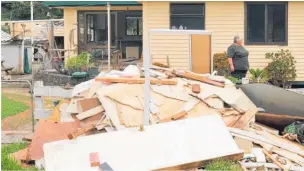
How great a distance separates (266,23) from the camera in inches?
645

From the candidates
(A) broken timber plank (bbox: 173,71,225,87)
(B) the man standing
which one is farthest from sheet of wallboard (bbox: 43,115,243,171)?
(B) the man standing

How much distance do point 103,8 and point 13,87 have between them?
4.42m

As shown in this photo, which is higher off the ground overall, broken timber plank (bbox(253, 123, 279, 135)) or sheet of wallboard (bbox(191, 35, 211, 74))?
sheet of wallboard (bbox(191, 35, 211, 74))

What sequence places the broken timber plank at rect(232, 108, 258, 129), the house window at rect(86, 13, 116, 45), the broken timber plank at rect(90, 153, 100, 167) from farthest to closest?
the house window at rect(86, 13, 116, 45)
the broken timber plank at rect(232, 108, 258, 129)
the broken timber plank at rect(90, 153, 100, 167)

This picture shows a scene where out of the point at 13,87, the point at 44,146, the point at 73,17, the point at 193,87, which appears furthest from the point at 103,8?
the point at 44,146

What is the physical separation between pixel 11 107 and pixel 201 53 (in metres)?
5.36

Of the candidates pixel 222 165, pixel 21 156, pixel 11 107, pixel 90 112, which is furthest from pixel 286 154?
pixel 11 107

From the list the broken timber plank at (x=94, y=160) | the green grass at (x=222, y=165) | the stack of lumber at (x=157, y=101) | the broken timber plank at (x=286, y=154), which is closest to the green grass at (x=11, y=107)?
the stack of lumber at (x=157, y=101)

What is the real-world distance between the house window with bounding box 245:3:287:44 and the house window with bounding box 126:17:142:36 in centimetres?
583

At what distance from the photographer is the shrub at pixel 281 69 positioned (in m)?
15.9

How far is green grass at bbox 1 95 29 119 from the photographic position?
12.2 m

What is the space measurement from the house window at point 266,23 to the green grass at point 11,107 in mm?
7032

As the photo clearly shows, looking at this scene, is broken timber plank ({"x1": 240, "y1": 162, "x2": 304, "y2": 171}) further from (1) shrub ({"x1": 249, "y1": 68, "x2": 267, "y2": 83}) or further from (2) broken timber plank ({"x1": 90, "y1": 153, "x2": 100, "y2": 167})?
(1) shrub ({"x1": 249, "y1": 68, "x2": 267, "y2": 83})

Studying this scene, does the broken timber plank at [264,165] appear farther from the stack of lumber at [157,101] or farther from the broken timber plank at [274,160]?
the stack of lumber at [157,101]
